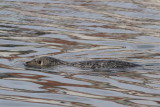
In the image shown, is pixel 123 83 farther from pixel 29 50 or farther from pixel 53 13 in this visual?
pixel 53 13

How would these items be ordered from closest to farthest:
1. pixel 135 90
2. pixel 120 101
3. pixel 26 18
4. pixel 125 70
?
pixel 120 101
pixel 135 90
pixel 125 70
pixel 26 18

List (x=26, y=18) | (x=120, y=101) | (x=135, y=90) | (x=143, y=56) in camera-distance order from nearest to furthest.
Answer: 1. (x=120, y=101)
2. (x=135, y=90)
3. (x=143, y=56)
4. (x=26, y=18)

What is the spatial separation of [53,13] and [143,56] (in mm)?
9476

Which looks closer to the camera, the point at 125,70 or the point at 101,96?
the point at 101,96

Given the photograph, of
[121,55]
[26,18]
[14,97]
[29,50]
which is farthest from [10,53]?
[26,18]

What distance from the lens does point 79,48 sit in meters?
17.4

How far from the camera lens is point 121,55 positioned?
1619 centimetres

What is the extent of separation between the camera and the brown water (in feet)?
35.4

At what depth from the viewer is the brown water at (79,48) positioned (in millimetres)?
10781

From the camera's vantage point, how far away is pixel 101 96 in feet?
35.5

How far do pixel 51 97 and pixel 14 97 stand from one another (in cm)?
64

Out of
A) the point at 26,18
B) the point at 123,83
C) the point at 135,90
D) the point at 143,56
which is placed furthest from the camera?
the point at 26,18

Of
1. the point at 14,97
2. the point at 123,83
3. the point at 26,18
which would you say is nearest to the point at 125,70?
the point at 123,83

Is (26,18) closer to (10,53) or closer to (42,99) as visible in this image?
(10,53)
